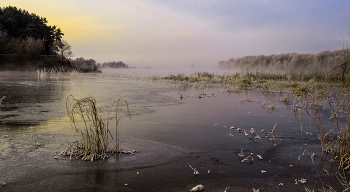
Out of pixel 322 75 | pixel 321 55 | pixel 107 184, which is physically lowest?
pixel 107 184

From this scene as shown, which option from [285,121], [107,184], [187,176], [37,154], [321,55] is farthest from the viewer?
[321,55]

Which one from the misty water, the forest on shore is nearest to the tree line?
the forest on shore

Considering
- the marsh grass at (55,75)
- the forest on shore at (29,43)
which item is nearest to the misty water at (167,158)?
the marsh grass at (55,75)

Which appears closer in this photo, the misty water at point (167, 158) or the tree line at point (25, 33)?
the misty water at point (167, 158)

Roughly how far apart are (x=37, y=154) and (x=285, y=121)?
6.43 meters

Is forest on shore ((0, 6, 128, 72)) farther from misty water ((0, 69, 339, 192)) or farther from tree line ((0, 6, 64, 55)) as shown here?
misty water ((0, 69, 339, 192))

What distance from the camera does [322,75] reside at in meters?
24.8

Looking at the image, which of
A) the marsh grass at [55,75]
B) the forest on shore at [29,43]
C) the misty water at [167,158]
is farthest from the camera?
the forest on shore at [29,43]

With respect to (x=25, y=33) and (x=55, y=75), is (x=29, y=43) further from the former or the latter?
(x=55, y=75)

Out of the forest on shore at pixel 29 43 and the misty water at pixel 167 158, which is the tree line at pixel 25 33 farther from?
the misty water at pixel 167 158

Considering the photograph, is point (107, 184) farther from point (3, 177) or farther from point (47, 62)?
point (47, 62)

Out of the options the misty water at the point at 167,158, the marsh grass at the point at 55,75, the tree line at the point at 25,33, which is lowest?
the misty water at the point at 167,158

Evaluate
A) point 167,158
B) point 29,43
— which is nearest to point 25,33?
point 29,43

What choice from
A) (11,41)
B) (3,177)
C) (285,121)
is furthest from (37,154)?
(11,41)
